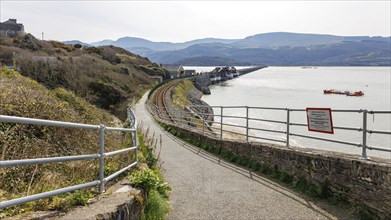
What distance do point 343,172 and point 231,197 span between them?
6.82 feet

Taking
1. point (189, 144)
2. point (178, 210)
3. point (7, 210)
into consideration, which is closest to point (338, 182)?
point (178, 210)

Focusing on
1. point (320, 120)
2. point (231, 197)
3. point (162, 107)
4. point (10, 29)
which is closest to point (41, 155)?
point (231, 197)

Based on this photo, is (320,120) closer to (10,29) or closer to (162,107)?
(162,107)

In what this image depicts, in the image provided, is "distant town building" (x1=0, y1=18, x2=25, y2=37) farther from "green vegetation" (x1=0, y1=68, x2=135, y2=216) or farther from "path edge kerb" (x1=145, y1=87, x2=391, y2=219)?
"path edge kerb" (x1=145, y1=87, x2=391, y2=219)

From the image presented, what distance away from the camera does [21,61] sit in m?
28.9

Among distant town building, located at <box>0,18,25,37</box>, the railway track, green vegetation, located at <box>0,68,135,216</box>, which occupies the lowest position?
the railway track

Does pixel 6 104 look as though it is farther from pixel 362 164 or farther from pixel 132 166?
pixel 362 164

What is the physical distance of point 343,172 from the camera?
572cm


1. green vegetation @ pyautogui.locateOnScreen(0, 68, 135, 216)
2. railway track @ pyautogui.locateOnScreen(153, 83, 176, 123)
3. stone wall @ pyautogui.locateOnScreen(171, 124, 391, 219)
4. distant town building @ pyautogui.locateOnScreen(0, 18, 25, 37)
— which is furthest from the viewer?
distant town building @ pyautogui.locateOnScreen(0, 18, 25, 37)

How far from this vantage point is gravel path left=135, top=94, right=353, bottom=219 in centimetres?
559

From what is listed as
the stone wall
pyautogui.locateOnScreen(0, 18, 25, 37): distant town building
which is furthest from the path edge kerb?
pyautogui.locateOnScreen(0, 18, 25, 37): distant town building

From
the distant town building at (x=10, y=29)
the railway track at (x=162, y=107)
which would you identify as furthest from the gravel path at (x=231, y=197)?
the distant town building at (x=10, y=29)

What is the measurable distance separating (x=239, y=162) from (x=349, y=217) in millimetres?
4459

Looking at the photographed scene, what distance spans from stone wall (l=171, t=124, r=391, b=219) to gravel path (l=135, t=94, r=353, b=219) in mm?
388
